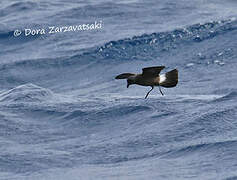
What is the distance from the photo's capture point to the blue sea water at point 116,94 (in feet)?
43.4

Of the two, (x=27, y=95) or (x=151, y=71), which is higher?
(x=151, y=71)

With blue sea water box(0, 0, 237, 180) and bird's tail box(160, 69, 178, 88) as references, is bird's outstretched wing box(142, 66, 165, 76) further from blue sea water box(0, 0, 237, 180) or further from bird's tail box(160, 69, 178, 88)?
blue sea water box(0, 0, 237, 180)

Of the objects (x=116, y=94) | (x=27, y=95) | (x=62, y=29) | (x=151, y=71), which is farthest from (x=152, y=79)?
(x=62, y=29)

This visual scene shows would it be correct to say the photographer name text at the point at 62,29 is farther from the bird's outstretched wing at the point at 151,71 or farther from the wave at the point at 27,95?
the bird's outstretched wing at the point at 151,71

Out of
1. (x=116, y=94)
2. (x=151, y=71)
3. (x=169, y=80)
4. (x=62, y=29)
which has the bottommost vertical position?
(x=116, y=94)

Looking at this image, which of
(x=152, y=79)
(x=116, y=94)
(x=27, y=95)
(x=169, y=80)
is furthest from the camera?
(x=116, y=94)

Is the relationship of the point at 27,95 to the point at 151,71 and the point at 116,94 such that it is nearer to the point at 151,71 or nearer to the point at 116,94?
the point at 116,94

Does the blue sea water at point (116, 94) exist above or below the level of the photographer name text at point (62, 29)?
below

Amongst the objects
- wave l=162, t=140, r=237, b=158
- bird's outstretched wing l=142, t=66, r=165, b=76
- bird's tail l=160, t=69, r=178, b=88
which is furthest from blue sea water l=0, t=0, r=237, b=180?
bird's outstretched wing l=142, t=66, r=165, b=76

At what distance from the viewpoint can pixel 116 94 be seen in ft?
61.6

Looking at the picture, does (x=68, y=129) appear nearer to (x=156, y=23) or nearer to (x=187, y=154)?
(x=187, y=154)

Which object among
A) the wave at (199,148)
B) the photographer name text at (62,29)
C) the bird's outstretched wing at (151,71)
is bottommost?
the wave at (199,148)

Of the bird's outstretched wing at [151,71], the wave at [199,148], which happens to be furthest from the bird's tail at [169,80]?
the wave at [199,148]

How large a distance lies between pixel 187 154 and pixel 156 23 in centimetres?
1124
